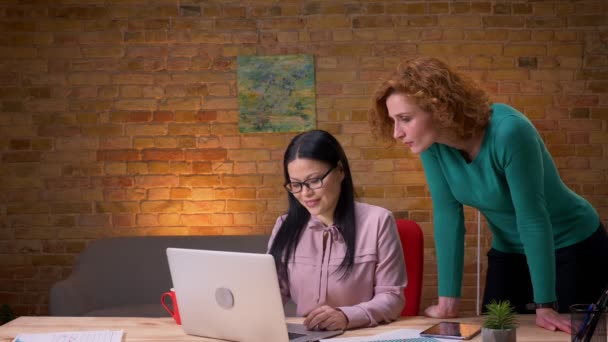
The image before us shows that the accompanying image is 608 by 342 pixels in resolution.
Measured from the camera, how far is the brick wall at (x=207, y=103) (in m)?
4.71

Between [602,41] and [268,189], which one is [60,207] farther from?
[602,41]

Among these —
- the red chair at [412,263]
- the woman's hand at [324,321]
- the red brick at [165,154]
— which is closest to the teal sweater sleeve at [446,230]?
the woman's hand at [324,321]

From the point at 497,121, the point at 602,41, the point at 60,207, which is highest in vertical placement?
the point at 602,41

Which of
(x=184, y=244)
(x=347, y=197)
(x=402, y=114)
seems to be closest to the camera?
(x=402, y=114)

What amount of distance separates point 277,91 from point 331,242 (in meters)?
2.41

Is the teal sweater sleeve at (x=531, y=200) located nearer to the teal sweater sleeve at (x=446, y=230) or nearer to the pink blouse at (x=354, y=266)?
the teal sweater sleeve at (x=446, y=230)

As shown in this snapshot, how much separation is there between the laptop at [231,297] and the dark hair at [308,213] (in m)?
0.37

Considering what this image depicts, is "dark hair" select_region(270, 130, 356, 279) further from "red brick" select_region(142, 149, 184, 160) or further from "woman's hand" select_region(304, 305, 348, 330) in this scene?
"red brick" select_region(142, 149, 184, 160)

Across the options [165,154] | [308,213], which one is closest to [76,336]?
[308,213]

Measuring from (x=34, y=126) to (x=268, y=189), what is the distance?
1523 mm

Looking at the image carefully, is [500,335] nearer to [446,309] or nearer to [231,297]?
[446,309]

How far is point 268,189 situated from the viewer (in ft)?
15.7

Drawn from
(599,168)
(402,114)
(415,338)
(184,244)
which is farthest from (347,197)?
(599,168)

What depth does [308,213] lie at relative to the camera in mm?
2488
